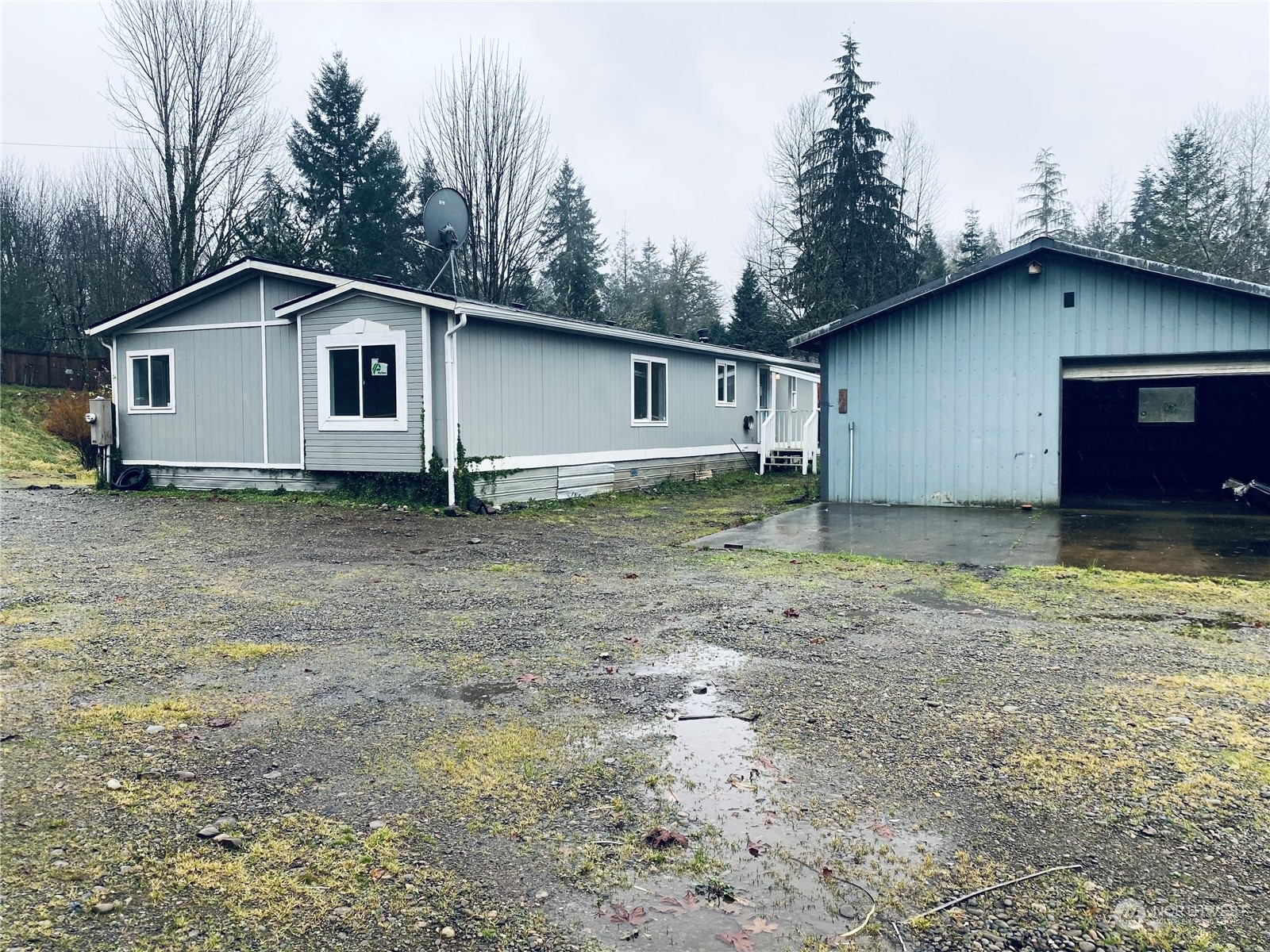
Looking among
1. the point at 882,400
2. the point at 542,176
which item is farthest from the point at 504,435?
the point at 542,176

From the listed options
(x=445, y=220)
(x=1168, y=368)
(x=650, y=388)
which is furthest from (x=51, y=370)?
(x=1168, y=368)

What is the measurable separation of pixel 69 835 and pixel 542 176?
2783cm

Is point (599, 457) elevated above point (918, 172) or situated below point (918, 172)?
below

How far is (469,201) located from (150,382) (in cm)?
1391

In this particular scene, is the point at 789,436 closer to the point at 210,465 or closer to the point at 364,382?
the point at 364,382

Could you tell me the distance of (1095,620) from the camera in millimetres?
6301

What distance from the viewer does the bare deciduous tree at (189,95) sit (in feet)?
81.7

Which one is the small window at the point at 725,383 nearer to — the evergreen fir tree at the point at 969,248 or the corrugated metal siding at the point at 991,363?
the corrugated metal siding at the point at 991,363

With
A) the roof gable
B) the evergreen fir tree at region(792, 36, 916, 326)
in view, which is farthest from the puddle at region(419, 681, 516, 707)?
the evergreen fir tree at region(792, 36, 916, 326)

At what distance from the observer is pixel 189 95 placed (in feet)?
83.1

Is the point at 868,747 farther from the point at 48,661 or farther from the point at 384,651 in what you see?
the point at 48,661

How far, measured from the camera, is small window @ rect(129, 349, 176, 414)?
659 inches

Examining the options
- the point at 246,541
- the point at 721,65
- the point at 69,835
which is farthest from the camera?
the point at 721,65

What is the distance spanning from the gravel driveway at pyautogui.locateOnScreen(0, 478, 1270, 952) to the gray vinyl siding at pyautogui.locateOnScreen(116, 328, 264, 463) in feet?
29.1
